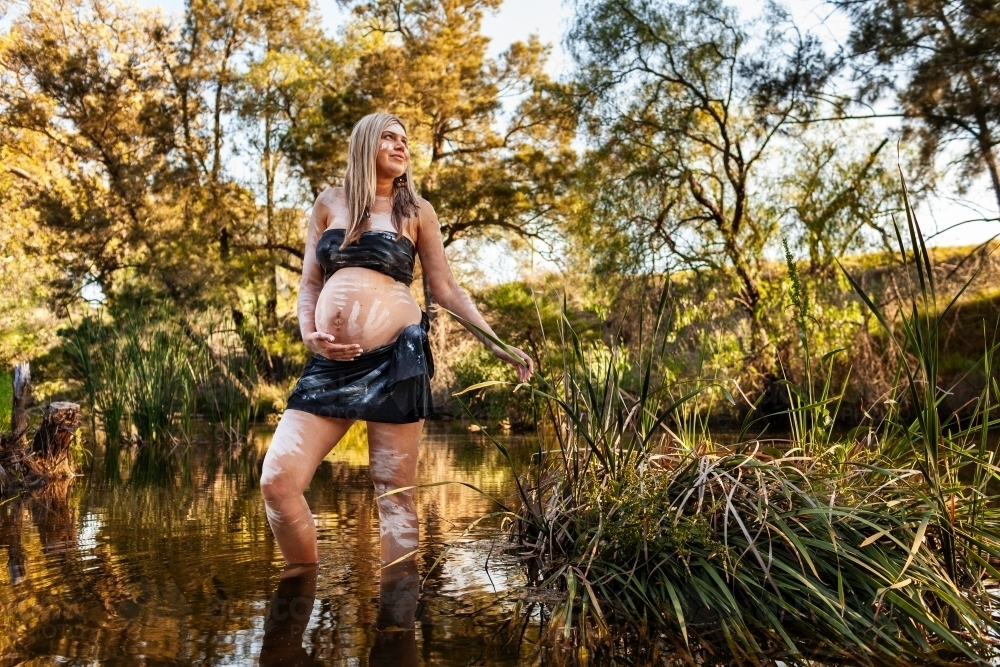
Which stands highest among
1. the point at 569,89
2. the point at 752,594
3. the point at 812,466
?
the point at 569,89

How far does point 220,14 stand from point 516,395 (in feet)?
46.7

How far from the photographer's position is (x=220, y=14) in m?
23.3

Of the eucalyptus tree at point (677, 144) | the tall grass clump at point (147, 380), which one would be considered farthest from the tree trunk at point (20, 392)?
the eucalyptus tree at point (677, 144)

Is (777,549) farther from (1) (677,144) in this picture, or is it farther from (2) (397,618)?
(1) (677,144)

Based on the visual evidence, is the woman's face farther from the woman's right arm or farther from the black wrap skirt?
the black wrap skirt

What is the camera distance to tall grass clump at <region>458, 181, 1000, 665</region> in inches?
79.4

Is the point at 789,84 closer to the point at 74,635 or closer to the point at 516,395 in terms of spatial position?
the point at 516,395

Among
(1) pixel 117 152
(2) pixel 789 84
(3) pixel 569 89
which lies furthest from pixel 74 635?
(1) pixel 117 152

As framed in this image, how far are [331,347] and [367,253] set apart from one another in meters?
0.39

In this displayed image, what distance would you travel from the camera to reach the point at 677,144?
16719mm

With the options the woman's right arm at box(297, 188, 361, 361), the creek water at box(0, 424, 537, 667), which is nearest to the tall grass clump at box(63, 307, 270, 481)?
the creek water at box(0, 424, 537, 667)

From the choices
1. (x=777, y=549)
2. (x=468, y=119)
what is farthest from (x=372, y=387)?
(x=468, y=119)

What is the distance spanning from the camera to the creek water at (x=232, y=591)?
6.79 feet

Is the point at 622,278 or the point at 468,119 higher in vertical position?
the point at 468,119
